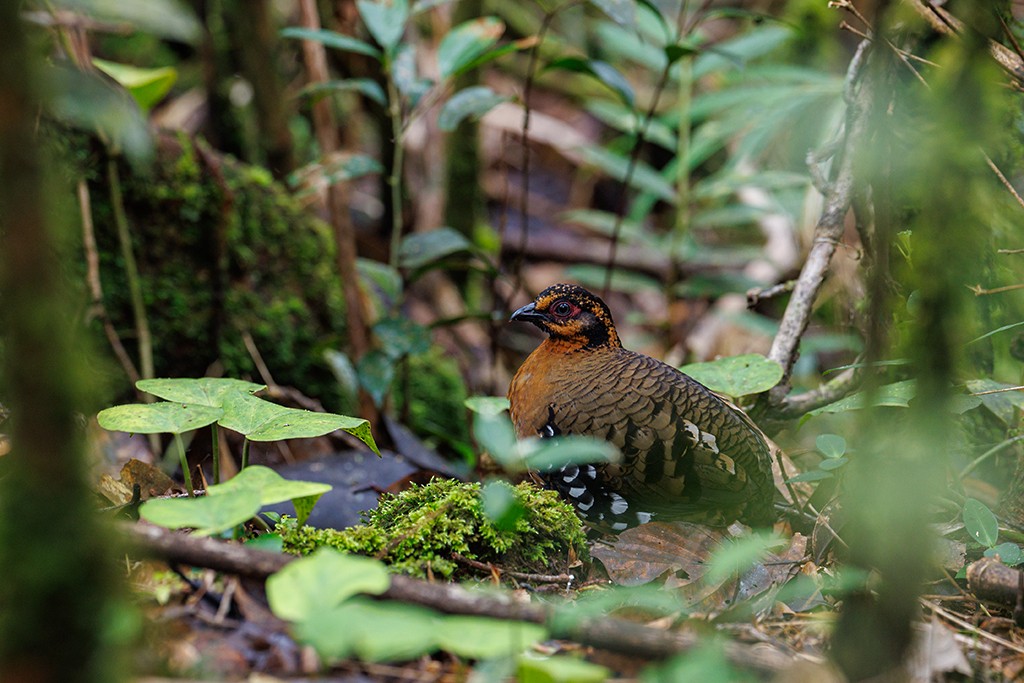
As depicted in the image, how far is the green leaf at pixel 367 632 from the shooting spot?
144 cm

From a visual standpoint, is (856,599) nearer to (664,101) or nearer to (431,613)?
(431,613)

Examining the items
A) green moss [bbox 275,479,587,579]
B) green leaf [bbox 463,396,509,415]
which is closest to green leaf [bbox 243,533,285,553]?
green moss [bbox 275,479,587,579]

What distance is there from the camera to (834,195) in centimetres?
365

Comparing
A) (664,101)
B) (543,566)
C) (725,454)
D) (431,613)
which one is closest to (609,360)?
(725,454)

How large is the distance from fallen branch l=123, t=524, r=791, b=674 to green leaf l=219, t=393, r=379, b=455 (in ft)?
1.97

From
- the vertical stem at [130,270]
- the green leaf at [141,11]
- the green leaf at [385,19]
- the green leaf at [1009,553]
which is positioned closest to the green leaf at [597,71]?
the green leaf at [385,19]

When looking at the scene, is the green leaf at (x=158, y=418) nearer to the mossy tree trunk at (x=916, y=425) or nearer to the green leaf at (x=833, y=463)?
the mossy tree trunk at (x=916, y=425)

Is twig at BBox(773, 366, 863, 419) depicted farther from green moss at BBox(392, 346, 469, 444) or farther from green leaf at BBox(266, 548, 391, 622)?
green leaf at BBox(266, 548, 391, 622)

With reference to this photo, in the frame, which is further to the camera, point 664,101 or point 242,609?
point 664,101

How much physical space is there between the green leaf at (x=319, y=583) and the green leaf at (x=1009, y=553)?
181 cm

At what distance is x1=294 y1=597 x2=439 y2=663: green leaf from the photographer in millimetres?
1437

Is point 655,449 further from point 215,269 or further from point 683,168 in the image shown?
point 683,168

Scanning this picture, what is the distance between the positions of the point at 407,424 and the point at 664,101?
664cm

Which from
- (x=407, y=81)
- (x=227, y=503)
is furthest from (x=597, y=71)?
(x=227, y=503)
